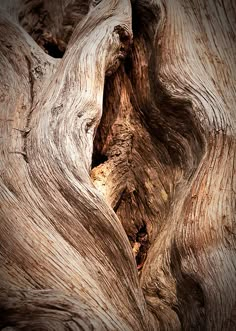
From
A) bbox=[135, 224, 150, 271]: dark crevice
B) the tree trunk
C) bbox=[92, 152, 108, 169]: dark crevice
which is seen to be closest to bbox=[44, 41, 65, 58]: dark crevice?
the tree trunk

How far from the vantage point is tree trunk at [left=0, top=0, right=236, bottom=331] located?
1151 mm

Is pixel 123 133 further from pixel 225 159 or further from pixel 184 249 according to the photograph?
pixel 184 249

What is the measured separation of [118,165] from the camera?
149cm

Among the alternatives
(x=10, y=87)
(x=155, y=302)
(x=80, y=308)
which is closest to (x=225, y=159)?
(x=155, y=302)

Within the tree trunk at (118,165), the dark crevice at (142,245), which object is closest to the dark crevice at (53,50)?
the tree trunk at (118,165)

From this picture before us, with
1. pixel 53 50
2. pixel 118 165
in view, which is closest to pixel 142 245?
pixel 118 165

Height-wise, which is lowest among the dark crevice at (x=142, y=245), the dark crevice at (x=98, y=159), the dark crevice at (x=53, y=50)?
the dark crevice at (x=142, y=245)

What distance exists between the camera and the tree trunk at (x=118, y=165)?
1.15 m

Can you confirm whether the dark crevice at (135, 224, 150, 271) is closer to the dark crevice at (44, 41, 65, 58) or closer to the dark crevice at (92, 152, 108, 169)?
the dark crevice at (92, 152, 108, 169)

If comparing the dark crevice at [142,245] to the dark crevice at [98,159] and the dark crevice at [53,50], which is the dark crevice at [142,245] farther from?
the dark crevice at [53,50]

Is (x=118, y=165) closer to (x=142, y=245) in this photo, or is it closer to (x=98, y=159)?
(x=98, y=159)

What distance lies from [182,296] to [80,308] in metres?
0.26

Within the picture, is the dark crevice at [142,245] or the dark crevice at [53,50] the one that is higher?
the dark crevice at [53,50]

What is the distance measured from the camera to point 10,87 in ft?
4.63
